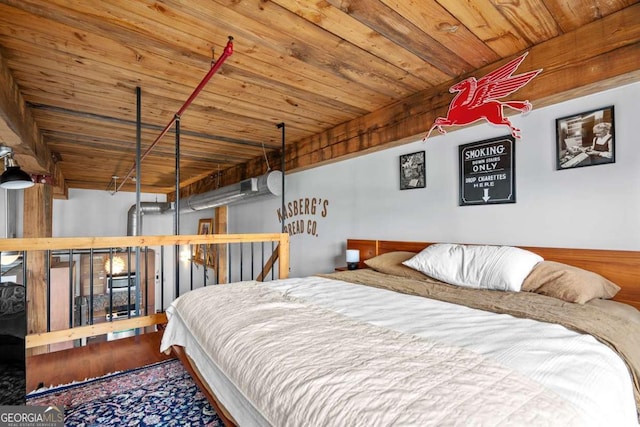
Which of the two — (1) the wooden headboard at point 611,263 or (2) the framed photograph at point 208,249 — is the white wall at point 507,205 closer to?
(1) the wooden headboard at point 611,263

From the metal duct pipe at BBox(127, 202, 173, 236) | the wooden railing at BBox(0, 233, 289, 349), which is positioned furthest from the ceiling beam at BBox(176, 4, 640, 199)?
the metal duct pipe at BBox(127, 202, 173, 236)

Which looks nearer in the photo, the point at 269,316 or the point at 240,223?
the point at 269,316

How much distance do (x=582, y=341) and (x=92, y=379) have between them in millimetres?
2593

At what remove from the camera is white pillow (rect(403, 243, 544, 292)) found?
1840 mm

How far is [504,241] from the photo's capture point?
7.65 feet

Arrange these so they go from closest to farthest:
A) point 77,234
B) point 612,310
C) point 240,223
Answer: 1. point 612,310
2. point 240,223
3. point 77,234

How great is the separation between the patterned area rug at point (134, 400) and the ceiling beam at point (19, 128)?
1780 mm

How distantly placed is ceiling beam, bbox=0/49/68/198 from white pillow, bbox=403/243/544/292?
2.95m

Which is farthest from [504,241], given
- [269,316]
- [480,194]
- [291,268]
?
[291,268]

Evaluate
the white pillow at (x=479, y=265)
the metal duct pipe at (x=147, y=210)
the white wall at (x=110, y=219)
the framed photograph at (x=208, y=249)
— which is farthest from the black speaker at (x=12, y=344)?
the metal duct pipe at (x=147, y=210)

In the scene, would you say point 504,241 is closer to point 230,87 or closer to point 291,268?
point 230,87

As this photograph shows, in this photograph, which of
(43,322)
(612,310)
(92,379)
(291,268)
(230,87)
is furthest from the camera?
(291,268)

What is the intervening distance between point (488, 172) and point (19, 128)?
3.58 m

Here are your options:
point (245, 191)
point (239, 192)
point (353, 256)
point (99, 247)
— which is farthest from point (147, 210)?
point (353, 256)
